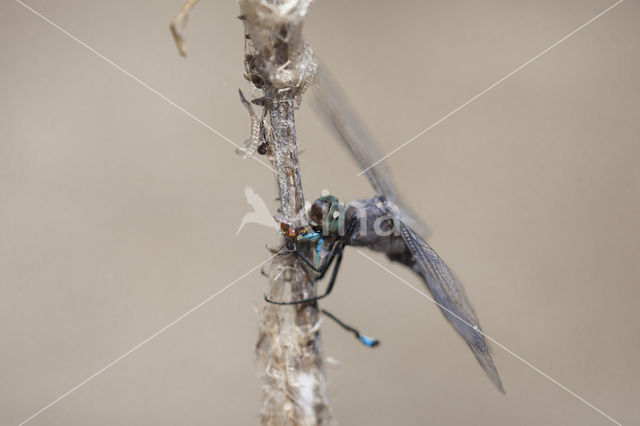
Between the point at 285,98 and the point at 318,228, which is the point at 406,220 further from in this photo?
the point at 285,98

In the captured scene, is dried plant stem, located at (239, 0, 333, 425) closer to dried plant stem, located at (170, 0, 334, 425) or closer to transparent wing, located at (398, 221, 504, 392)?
dried plant stem, located at (170, 0, 334, 425)

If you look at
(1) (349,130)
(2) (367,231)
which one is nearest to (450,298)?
(2) (367,231)

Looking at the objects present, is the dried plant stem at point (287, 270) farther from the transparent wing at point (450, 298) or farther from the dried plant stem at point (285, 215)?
the transparent wing at point (450, 298)

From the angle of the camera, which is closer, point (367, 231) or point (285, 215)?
point (285, 215)

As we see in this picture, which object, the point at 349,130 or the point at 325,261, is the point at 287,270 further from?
the point at 349,130

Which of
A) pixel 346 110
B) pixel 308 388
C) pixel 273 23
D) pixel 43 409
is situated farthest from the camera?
pixel 43 409

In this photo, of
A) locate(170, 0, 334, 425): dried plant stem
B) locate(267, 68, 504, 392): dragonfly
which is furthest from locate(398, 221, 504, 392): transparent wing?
locate(170, 0, 334, 425): dried plant stem

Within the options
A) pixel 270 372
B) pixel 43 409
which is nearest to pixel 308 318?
pixel 270 372
